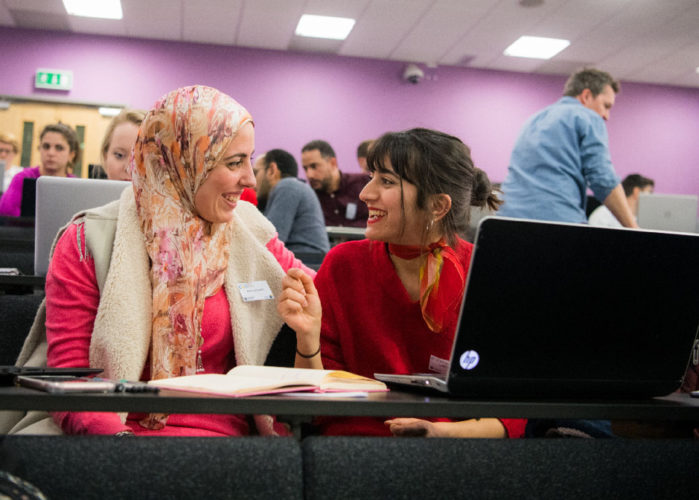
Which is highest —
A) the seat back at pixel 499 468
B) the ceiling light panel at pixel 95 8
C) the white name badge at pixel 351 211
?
the ceiling light panel at pixel 95 8

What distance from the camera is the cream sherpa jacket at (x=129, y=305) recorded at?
1255mm

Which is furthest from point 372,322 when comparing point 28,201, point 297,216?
point 297,216

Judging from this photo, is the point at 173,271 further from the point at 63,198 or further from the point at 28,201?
the point at 28,201

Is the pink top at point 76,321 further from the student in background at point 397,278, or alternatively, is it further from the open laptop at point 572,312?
the open laptop at point 572,312

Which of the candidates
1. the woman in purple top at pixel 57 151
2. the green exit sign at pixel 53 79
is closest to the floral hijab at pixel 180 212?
the woman in purple top at pixel 57 151

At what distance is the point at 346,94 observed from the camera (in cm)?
769

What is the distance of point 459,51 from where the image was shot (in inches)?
285

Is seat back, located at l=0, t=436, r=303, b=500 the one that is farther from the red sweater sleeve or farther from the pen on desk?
the red sweater sleeve

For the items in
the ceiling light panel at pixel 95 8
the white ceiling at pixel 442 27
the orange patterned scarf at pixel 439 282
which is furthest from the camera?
the ceiling light panel at pixel 95 8

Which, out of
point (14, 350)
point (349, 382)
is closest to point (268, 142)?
point (14, 350)

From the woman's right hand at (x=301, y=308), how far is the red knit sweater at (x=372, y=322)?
0.12m

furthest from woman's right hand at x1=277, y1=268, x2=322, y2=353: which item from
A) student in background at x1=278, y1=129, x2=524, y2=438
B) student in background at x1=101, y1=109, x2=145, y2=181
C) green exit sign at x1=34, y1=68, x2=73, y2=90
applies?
green exit sign at x1=34, y1=68, x2=73, y2=90

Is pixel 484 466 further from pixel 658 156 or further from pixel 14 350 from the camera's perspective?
pixel 658 156

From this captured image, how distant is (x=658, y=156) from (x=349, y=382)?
8372mm
